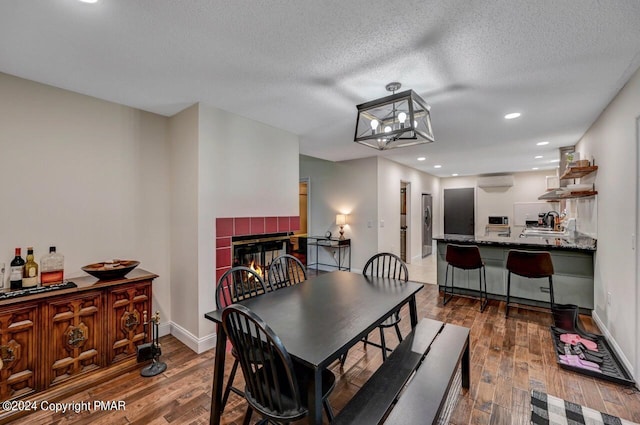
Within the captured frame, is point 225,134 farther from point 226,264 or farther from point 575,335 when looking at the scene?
point 575,335

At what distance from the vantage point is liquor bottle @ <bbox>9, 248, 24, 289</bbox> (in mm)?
2031

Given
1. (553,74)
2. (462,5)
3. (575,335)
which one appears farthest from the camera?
(575,335)

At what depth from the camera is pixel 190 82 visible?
2307 mm

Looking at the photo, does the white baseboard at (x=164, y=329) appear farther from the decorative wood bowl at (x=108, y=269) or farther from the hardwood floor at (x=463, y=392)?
the decorative wood bowl at (x=108, y=269)

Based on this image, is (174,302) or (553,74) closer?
(553,74)

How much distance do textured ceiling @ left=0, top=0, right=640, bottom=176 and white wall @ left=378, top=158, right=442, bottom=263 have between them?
2.65 metres

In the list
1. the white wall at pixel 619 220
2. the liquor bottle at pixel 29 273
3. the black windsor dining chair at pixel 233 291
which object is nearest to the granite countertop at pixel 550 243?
the white wall at pixel 619 220

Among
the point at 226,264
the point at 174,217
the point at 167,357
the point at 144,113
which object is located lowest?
the point at 167,357

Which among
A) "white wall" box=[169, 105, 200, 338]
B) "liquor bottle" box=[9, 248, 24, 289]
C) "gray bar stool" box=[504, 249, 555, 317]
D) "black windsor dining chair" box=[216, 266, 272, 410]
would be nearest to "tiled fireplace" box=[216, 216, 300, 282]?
"white wall" box=[169, 105, 200, 338]

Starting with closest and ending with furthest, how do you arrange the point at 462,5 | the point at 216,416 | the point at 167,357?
1. the point at 462,5
2. the point at 216,416
3. the point at 167,357

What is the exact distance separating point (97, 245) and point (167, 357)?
126 cm

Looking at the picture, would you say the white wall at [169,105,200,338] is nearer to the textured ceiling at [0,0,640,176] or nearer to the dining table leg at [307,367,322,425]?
the textured ceiling at [0,0,640,176]

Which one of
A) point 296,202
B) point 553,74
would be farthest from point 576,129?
point 296,202

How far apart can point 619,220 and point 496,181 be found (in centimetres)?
591
